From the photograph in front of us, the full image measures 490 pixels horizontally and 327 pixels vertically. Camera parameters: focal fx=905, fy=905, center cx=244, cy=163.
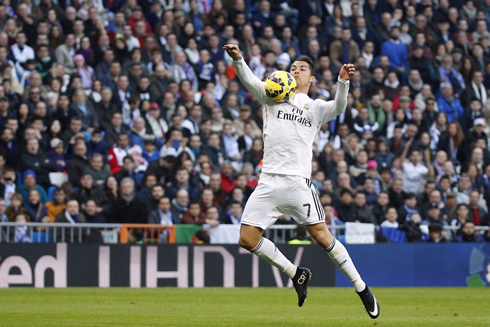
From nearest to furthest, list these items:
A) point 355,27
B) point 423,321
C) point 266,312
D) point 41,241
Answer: point 423,321 → point 266,312 → point 41,241 → point 355,27

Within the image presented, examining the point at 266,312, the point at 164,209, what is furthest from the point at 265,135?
the point at 164,209

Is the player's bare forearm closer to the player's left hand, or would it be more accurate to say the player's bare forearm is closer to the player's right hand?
the player's left hand

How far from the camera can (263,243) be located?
925cm

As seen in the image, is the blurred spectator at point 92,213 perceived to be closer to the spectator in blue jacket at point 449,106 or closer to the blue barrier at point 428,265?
the blue barrier at point 428,265

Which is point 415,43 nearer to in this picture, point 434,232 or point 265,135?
point 434,232

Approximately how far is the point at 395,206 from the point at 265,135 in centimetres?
975

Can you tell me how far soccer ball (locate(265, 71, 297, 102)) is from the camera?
9.10m

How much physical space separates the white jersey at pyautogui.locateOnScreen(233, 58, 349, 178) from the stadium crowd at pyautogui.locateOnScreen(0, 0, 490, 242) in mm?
7219

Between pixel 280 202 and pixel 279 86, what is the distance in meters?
1.17

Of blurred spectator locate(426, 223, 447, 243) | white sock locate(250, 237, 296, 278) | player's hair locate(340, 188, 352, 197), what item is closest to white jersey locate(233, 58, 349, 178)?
white sock locate(250, 237, 296, 278)

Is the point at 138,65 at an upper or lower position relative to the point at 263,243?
upper

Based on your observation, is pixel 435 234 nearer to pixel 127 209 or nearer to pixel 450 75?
pixel 127 209

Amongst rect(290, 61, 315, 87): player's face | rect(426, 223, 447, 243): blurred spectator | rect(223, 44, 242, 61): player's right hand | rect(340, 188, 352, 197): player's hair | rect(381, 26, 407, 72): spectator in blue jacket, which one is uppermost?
rect(381, 26, 407, 72): spectator in blue jacket

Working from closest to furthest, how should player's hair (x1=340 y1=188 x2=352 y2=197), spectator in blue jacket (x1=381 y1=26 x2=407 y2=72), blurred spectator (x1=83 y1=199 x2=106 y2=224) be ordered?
blurred spectator (x1=83 y1=199 x2=106 y2=224)
player's hair (x1=340 y1=188 x2=352 y2=197)
spectator in blue jacket (x1=381 y1=26 x2=407 y2=72)
